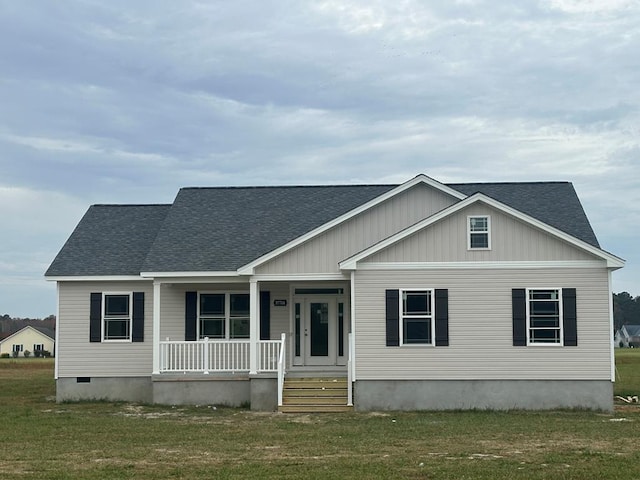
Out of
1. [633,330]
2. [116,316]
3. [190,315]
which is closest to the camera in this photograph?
[190,315]

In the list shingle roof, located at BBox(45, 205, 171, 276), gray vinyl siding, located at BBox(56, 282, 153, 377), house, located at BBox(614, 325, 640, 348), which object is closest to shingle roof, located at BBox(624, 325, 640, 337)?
house, located at BBox(614, 325, 640, 348)

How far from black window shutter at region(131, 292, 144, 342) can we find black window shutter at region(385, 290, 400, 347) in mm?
7127

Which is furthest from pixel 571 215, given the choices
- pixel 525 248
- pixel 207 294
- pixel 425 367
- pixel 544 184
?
pixel 207 294

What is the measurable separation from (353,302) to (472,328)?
2.83 meters

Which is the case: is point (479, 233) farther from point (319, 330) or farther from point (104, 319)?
point (104, 319)

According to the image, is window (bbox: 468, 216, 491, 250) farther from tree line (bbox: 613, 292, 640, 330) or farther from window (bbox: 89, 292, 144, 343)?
tree line (bbox: 613, 292, 640, 330)

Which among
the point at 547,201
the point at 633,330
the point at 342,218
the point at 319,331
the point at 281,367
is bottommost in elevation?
the point at 633,330

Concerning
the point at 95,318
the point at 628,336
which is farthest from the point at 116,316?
the point at 628,336

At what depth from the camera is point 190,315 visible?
23.6m

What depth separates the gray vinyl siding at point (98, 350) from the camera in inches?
936

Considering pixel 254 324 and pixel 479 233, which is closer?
pixel 479 233

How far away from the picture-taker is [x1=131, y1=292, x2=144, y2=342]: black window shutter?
78.0ft

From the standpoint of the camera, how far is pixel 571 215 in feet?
79.2

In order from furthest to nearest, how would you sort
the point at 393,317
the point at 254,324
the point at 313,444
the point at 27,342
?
1. the point at 27,342
2. the point at 254,324
3. the point at 393,317
4. the point at 313,444
